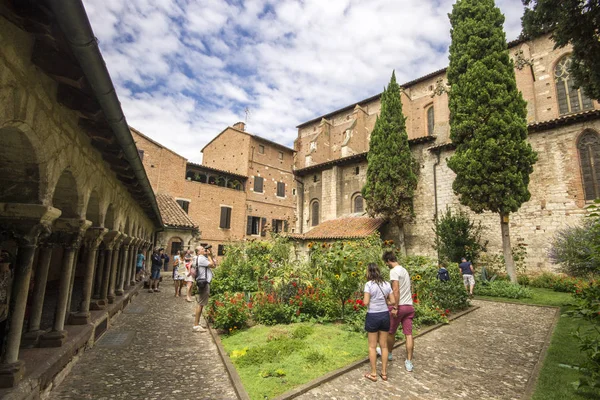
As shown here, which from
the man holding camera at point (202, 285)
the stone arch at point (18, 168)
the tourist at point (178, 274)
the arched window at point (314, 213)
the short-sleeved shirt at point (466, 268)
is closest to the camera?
the stone arch at point (18, 168)

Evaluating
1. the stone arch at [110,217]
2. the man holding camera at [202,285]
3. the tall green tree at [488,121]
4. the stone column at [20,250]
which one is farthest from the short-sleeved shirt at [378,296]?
the tall green tree at [488,121]

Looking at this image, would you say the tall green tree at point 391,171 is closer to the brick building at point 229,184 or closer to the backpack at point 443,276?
the backpack at point 443,276

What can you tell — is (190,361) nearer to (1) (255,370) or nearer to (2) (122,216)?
(1) (255,370)

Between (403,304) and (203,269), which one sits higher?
(203,269)

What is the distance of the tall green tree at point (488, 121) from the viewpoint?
44.4 ft

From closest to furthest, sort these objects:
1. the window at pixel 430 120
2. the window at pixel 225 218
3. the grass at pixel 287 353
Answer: the grass at pixel 287 353, the window at pixel 430 120, the window at pixel 225 218

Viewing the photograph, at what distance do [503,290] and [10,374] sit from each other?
49.4 feet

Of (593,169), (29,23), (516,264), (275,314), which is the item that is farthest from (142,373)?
(593,169)

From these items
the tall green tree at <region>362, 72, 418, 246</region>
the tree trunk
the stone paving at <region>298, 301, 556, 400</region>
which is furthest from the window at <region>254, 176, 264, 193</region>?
the stone paving at <region>298, 301, 556, 400</region>

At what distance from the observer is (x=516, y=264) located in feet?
51.0

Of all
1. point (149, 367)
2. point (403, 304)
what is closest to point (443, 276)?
point (403, 304)

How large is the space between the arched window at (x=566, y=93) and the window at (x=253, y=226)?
24278 millimetres

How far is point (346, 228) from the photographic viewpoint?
68.5 feet

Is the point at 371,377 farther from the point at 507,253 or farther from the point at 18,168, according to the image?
the point at 507,253
